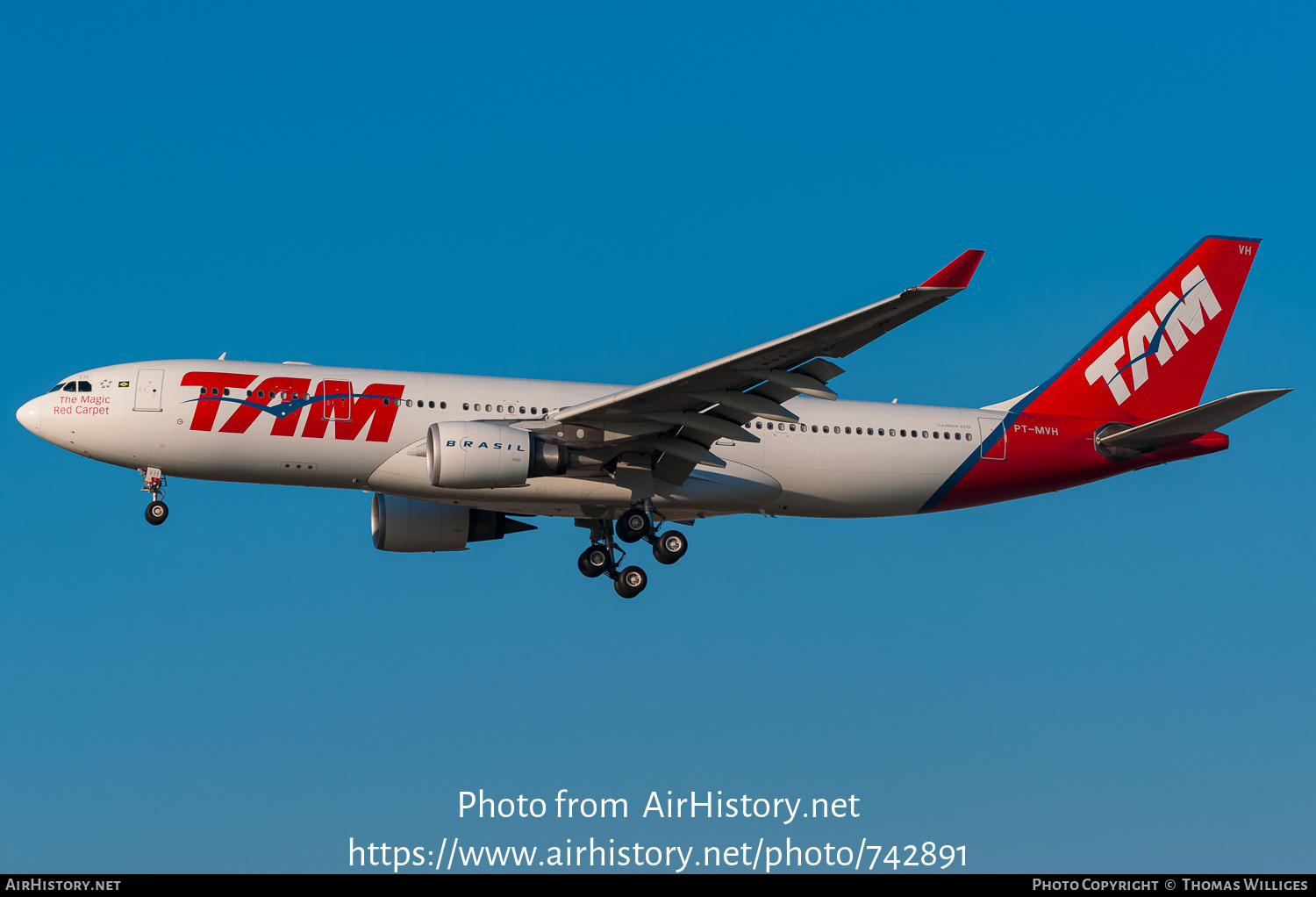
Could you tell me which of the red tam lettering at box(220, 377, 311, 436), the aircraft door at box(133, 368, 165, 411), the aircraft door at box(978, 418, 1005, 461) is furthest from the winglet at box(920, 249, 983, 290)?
the aircraft door at box(133, 368, 165, 411)

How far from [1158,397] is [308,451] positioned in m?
20.4

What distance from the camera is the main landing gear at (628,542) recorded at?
31.0 metres

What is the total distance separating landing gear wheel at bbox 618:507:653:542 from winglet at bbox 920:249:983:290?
10189mm

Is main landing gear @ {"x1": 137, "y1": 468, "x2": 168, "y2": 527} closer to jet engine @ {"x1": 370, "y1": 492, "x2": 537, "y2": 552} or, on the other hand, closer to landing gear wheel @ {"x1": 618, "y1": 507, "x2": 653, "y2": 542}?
jet engine @ {"x1": 370, "y1": 492, "x2": 537, "y2": 552}

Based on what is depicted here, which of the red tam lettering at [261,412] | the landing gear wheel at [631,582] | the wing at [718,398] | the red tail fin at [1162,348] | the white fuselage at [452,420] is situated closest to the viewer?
the wing at [718,398]

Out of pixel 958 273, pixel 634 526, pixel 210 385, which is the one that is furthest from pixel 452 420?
pixel 958 273

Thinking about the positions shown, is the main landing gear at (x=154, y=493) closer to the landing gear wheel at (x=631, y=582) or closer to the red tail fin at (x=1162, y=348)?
the landing gear wheel at (x=631, y=582)

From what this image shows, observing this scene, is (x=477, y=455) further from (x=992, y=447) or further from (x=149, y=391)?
(x=992, y=447)

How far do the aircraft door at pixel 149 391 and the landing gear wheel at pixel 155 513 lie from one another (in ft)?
7.13

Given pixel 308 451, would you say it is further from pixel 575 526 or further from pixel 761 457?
pixel 761 457

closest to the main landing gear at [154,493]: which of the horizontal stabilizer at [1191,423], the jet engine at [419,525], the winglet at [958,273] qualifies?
the jet engine at [419,525]

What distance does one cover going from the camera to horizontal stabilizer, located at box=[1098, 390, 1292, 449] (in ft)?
90.3

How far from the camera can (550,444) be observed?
2902cm

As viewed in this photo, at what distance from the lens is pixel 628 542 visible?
31.3m
